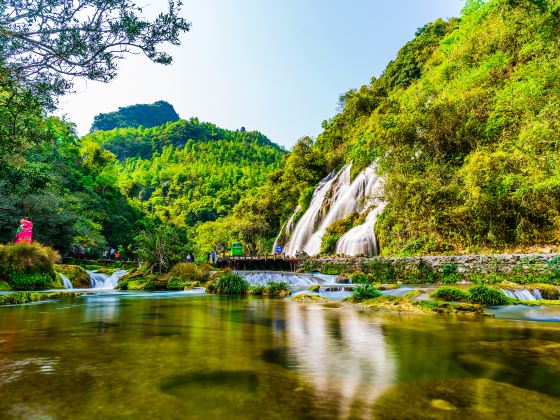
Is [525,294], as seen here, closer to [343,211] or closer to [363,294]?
[363,294]

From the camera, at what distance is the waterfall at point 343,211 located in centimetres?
2288

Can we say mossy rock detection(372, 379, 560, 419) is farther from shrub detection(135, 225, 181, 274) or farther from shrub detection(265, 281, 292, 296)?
shrub detection(135, 225, 181, 274)

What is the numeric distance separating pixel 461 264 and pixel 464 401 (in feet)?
45.5

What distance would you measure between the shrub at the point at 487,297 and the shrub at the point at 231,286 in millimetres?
8380

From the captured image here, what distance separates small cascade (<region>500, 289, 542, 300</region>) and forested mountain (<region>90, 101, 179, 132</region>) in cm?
15605

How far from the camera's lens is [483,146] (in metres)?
17.6

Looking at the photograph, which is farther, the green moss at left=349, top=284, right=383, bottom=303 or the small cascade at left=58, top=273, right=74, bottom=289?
the small cascade at left=58, top=273, right=74, bottom=289

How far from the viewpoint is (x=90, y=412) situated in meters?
2.36

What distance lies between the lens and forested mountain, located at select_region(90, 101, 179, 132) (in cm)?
14750

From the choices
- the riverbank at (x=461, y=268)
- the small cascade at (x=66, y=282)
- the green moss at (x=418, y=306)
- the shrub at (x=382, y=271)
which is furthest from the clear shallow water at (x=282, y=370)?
the small cascade at (x=66, y=282)

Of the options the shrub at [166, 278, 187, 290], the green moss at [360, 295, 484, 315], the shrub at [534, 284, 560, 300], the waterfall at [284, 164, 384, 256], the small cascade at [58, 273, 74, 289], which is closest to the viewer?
the green moss at [360, 295, 484, 315]

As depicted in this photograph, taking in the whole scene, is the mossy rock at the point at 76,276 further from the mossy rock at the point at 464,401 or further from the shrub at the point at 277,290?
the mossy rock at the point at 464,401

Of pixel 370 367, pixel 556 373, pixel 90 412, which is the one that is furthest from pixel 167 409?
pixel 556 373

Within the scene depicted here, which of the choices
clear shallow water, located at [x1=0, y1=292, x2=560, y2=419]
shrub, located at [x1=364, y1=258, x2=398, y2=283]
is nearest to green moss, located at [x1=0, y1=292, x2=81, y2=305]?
clear shallow water, located at [x1=0, y1=292, x2=560, y2=419]
